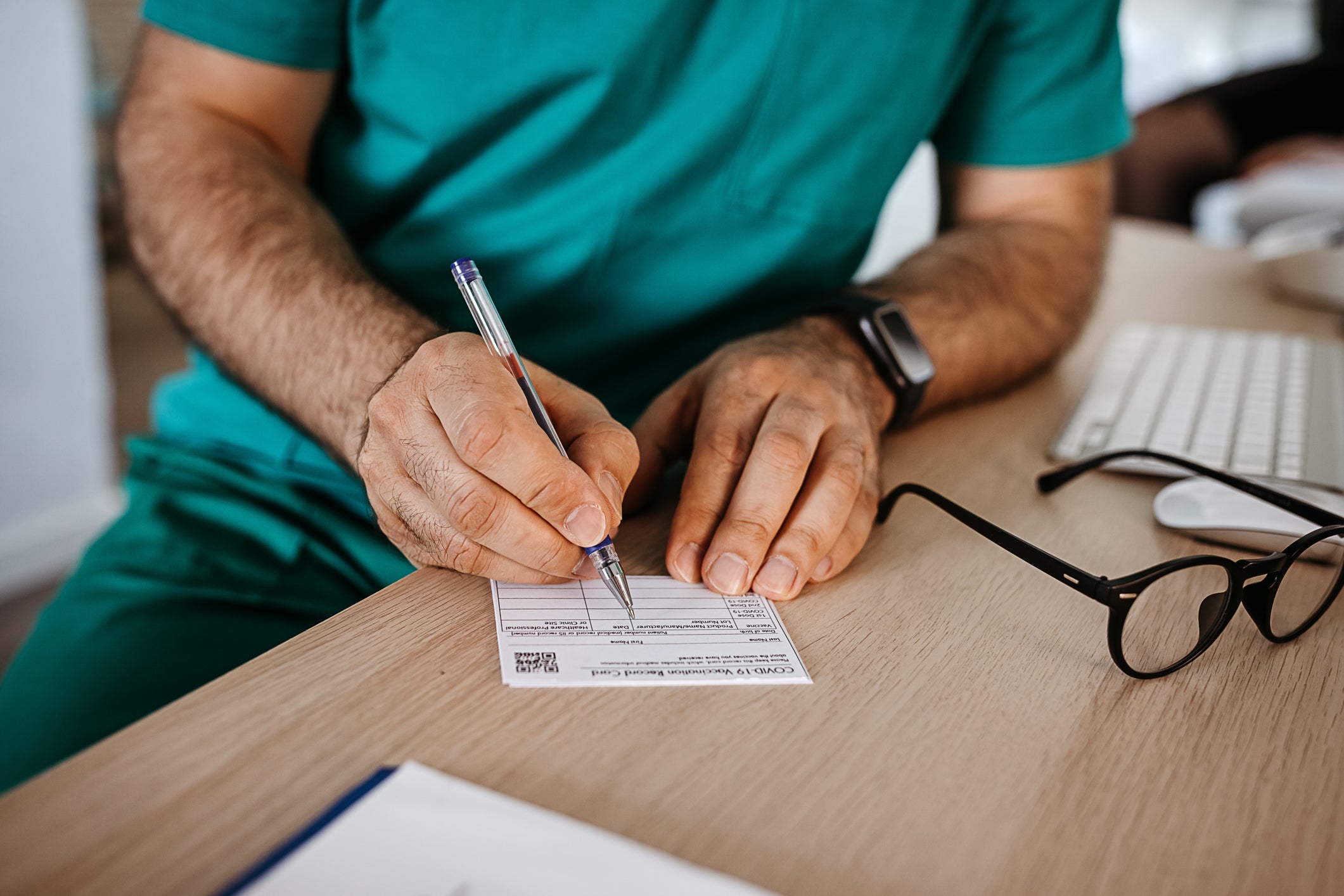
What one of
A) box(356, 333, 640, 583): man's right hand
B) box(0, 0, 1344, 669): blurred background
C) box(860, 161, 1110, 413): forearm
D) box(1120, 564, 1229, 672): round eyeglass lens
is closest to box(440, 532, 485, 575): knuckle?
box(356, 333, 640, 583): man's right hand

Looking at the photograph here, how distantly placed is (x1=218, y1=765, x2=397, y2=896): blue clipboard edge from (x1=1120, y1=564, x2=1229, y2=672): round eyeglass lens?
344 mm

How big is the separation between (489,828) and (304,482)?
522mm

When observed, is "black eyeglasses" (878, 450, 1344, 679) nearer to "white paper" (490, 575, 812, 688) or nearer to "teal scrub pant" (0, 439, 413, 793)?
"white paper" (490, 575, 812, 688)

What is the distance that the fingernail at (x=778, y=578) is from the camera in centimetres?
52

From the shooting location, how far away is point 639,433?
63 cm

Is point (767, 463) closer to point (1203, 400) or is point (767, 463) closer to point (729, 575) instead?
point (729, 575)

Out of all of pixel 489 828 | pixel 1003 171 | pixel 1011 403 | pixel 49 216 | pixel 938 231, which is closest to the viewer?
pixel 489 828

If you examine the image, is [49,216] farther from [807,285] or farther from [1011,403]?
[1011,403]

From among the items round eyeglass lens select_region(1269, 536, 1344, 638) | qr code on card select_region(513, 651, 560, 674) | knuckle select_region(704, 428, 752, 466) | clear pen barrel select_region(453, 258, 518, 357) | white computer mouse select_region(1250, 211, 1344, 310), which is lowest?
white computer mouse select_region(1250, 211, 1344, 310)

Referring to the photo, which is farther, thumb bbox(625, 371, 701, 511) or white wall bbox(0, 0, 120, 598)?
white wall bbox(0, 0, 120, 598)

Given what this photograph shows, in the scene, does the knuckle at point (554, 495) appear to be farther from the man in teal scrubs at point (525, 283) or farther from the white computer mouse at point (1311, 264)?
the white computer mouse at point (1311, 264)

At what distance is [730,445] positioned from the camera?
59 cm

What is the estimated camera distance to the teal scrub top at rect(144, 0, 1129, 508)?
746 mm

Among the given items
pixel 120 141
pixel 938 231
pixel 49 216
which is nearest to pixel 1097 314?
pixel 938 231
